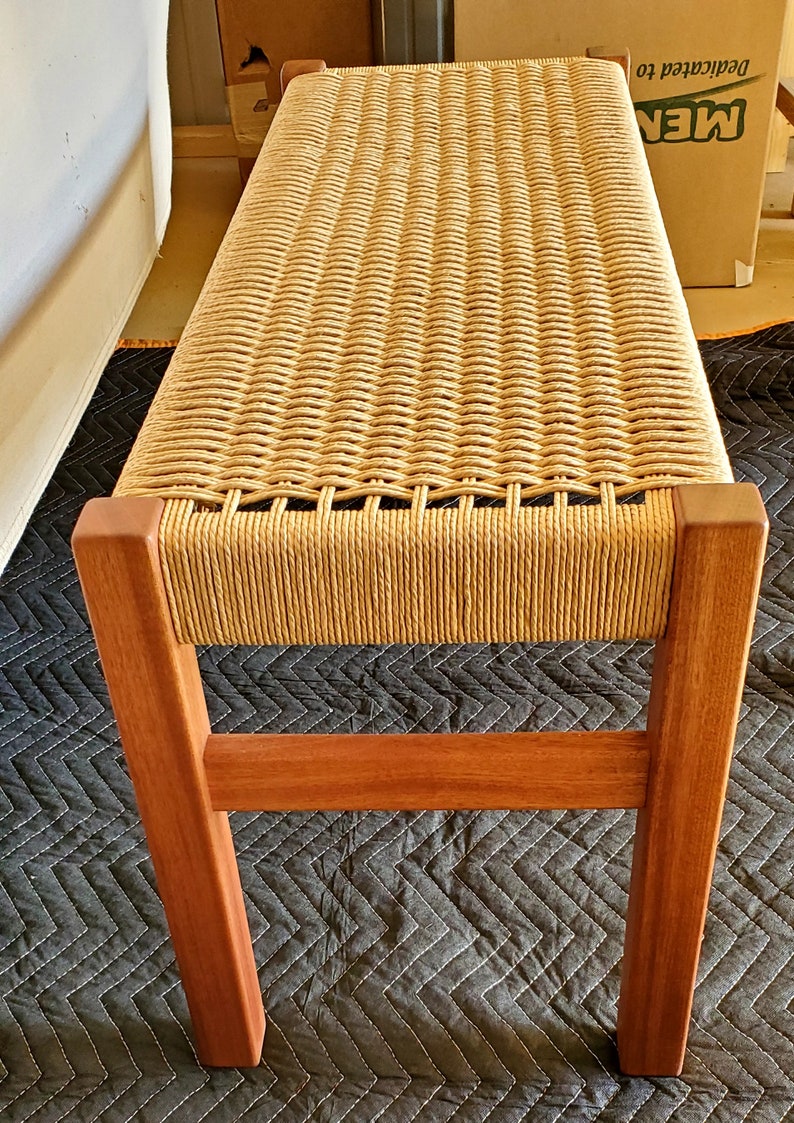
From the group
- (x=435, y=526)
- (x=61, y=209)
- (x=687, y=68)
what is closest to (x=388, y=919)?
(x=435, y=526)

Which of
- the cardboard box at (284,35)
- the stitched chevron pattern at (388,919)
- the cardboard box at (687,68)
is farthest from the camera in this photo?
the cardboard box at (284,35)

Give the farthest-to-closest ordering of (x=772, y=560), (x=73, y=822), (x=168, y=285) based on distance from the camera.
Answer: (x=168, y=285) < (x=772, y=560) < (x=73, y=822)

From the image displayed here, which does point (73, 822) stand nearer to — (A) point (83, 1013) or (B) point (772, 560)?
(A) point (83, 1013)

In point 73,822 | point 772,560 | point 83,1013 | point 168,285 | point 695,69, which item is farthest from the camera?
point 168,285

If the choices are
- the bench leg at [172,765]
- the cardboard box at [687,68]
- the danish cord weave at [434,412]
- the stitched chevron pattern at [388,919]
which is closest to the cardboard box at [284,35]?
the cardboard box at [687,68]

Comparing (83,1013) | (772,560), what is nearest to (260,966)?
(83,1013)

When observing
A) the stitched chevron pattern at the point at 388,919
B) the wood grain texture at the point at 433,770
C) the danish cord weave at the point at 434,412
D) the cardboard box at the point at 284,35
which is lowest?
the stitched chevron pattern at the point at 388,919

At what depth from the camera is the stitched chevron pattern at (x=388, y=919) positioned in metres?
0.65

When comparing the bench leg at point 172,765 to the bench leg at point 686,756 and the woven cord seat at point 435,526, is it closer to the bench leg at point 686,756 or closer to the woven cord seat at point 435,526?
the woven cord seat at point 435,526

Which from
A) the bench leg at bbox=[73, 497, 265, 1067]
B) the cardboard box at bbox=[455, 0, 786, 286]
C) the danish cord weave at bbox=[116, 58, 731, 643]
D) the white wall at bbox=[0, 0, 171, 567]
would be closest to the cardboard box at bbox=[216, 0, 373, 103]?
the cardboard box at bbox=[455, 0, 786, 286]

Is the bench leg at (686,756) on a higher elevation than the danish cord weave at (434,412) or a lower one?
lower

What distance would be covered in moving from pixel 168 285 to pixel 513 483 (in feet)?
3.70

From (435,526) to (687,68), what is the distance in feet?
3.28

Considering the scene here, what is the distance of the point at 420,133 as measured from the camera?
0.83 m
